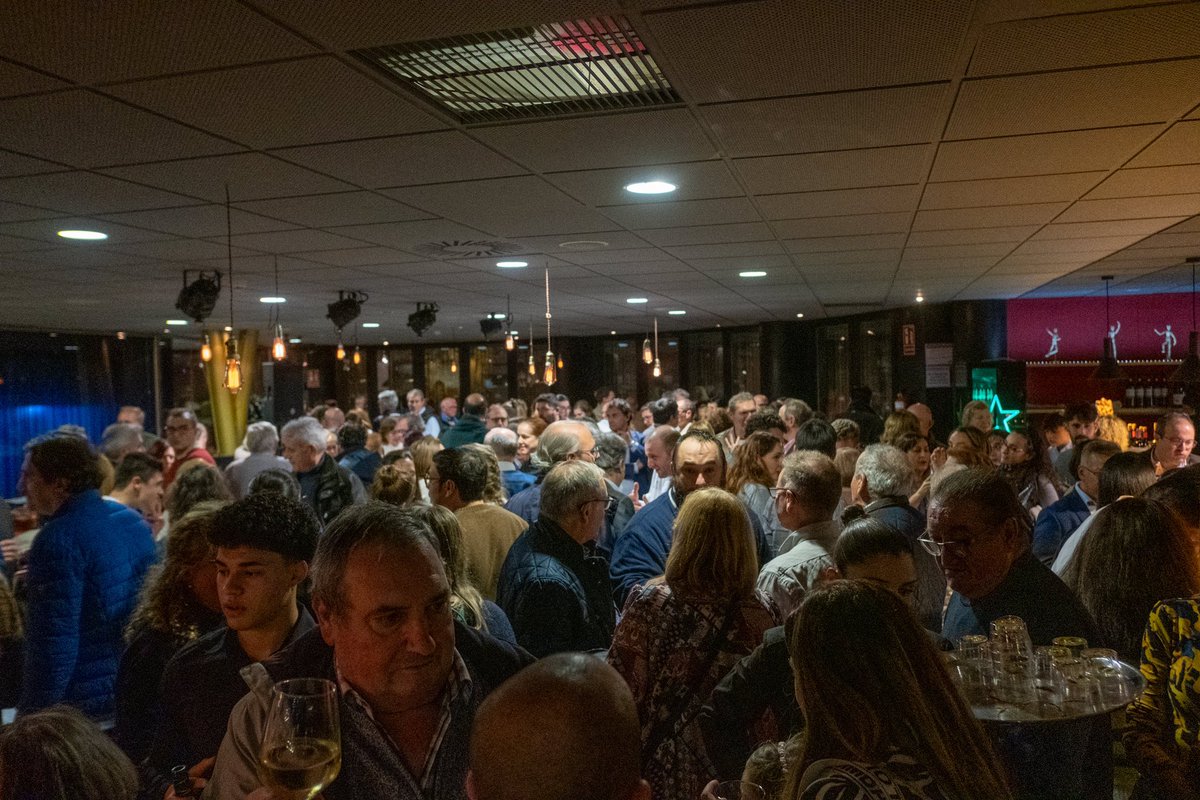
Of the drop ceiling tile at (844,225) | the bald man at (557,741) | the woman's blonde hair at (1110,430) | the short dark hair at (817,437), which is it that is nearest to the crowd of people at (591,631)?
the bald man at (557,741)

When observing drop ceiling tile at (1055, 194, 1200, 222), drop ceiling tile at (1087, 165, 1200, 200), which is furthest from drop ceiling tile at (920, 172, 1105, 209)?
drop ceiling tile at (1055, 194, 1200, 222)

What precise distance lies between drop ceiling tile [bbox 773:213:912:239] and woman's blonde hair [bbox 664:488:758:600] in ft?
9.78

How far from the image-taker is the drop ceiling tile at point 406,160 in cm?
333

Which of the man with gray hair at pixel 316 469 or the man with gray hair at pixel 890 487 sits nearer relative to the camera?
the man with gray hair at pixel 890 487

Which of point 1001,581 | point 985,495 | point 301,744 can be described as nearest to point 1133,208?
point 985,495

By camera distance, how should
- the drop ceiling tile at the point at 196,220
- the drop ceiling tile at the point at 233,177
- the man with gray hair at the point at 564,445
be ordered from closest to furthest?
the drop ceiling tile at the point at 233,177 → the drop ceiling tile at the point at 196,220 → the man with gray hair at the point at 564,445

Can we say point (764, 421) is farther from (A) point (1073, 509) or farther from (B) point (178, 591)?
(B) point (178, 591)

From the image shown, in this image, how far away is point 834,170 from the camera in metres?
3.91

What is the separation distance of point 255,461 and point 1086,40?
5549 mm

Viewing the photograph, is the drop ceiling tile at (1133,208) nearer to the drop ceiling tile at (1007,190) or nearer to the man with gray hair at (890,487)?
the drop ceiling tile at (1007,190)

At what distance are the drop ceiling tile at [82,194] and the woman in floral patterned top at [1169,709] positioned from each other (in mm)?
4217

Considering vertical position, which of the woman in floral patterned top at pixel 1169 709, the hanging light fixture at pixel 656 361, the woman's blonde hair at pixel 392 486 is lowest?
the woman in floral patterned top at pixel 1169 709

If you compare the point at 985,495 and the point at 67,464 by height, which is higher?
the point at 67,464

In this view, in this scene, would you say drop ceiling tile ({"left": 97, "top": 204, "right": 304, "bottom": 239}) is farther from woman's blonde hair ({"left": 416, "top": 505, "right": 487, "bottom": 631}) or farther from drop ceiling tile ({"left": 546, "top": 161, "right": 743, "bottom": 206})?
woman's blonde hair ({"left": 416, "top": 505, "right": 487, "bottom": 631})
